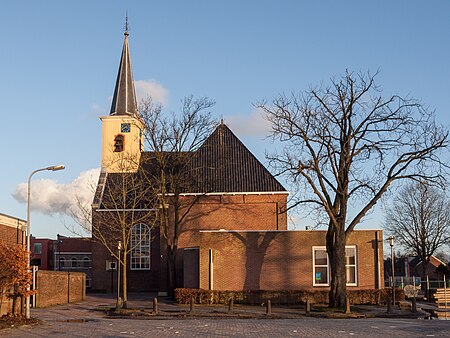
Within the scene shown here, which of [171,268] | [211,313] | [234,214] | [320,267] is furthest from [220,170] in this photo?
[211,313]

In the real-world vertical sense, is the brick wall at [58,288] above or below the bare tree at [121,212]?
below

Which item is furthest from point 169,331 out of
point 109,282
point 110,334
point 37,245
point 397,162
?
point 37,245

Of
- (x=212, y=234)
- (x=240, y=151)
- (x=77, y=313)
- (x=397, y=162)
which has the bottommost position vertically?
(x=77, y=313)

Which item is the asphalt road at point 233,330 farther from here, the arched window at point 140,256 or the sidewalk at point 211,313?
the arched window at point 140,256

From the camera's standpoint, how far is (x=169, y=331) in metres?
21.7

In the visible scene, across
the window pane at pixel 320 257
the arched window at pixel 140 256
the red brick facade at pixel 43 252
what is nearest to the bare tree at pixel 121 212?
the arched window at pixel 140 256

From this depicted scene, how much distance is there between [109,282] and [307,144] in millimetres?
28260

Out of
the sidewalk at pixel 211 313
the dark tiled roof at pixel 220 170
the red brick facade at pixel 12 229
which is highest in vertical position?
the dark tiled roof at pixel 220 170

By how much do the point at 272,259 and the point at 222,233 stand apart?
3.46 m

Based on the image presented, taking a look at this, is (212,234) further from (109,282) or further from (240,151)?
(109,282)

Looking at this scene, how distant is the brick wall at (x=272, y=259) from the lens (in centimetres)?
3778

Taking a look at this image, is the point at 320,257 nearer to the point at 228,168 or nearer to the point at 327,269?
the point at 327,269

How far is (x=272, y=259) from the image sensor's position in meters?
38.0

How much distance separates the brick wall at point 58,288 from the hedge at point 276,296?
25.3 ft
